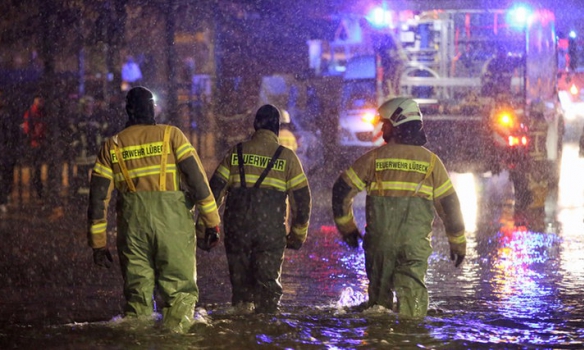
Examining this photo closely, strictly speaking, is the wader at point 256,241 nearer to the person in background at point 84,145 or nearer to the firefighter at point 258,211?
the firefighter at point 258,211

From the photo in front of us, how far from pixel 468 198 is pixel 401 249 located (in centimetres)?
1039

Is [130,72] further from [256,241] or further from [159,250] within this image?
[159,250]

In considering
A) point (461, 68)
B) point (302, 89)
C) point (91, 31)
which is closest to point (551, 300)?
point (461, 68)

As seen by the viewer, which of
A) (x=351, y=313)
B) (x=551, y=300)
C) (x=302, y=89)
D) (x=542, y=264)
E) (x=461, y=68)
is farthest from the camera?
(x=302, y=89)

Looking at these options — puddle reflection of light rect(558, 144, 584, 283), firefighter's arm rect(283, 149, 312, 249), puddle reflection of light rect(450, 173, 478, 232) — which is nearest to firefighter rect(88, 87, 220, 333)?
firefighter's arm rect(283, 149, 312, 249)

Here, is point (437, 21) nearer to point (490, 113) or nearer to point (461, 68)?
point (461, 68)

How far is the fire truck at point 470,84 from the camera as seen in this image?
15.9 meters

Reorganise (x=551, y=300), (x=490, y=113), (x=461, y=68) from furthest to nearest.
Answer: (x=461, y=68) → (x=490, y=113) → (x=551, y=300)

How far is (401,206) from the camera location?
677 cm

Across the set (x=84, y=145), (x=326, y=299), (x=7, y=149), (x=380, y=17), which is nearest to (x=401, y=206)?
(x=326, y=299)

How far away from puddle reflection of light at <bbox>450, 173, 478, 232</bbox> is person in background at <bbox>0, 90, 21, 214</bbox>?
6509 mm

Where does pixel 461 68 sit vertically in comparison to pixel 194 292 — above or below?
above

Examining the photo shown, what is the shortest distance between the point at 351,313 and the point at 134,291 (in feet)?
4.79

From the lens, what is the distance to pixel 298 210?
23.8 feet
